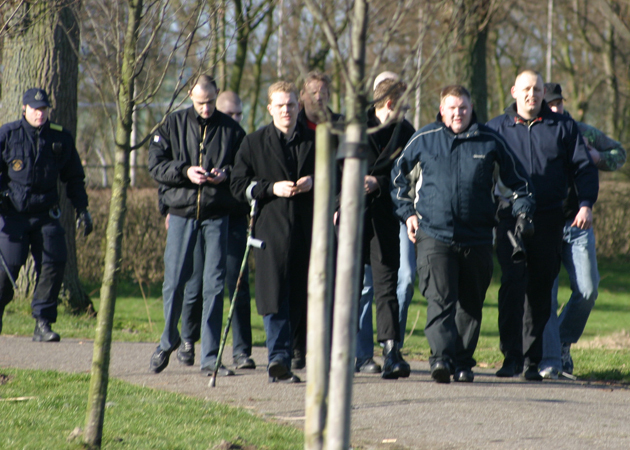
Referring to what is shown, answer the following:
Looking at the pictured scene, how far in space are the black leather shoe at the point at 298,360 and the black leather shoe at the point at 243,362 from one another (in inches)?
11.8

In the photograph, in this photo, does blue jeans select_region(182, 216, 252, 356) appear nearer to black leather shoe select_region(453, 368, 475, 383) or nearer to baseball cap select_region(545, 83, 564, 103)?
black leather shoe select_region(453, 368, 475, 383)

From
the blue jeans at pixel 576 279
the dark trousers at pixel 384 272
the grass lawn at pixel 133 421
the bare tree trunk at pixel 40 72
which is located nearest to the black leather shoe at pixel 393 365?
the dark trousers at pixel 384 272

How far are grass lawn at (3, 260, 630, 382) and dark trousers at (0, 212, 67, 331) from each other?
694 mm

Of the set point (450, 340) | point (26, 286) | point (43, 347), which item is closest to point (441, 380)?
point (450, 340)

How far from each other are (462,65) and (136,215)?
5.81 m

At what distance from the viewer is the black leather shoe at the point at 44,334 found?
7.45 meters

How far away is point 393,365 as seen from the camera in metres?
5.86

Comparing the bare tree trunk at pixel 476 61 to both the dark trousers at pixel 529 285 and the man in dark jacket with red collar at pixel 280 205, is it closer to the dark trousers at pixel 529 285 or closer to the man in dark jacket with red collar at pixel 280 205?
the dark trousers at pixel 529 285

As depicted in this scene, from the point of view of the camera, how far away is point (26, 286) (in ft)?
30.7

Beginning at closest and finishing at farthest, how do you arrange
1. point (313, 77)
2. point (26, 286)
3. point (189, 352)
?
point (313, 77) < point (189, 352) < point (26, 286)

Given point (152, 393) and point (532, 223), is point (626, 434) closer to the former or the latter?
point (532, 223)

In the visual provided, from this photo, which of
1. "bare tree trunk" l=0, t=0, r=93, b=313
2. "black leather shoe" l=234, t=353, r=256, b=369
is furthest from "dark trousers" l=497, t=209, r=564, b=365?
"bare tree trunk" l=0, t=0, r=93, b=313

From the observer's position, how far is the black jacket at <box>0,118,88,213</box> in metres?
7.08

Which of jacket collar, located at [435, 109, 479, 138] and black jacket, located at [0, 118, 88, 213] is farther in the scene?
black jacket, located at [0, 118, 88, 213]
